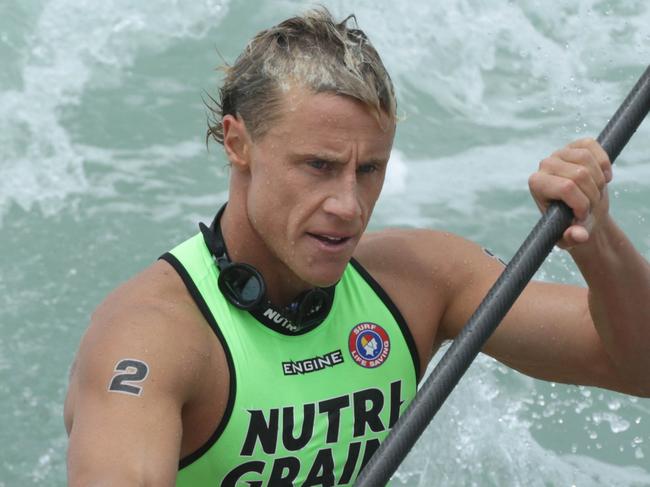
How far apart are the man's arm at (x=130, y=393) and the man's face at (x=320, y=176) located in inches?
9.4

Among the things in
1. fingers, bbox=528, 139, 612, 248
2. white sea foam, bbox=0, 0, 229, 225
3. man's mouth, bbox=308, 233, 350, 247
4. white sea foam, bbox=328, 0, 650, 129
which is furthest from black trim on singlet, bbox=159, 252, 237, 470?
white sea foam, bbox=328, 0, 650, 129

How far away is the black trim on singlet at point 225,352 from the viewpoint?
7.94 ft

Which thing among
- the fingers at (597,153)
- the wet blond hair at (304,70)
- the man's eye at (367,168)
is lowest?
the man's eye at (367,168)

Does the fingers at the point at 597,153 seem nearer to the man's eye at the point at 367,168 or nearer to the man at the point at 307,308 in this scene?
the man at the point at 307,308

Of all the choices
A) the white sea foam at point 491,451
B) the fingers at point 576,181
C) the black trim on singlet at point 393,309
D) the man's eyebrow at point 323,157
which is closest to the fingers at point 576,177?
the fingers at point 576,181

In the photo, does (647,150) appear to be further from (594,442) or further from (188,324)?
(188,324)

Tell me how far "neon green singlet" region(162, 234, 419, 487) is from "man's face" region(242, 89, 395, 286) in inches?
6.5

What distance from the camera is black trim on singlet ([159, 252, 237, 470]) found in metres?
2.42

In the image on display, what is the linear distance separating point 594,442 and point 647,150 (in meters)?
1.59

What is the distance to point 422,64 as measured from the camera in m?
6.33

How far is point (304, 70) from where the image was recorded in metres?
2.41

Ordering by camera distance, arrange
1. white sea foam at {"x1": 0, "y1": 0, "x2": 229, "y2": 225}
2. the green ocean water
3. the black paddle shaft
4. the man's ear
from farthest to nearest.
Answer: white sea foam at {"x1": 0, "y1": 0, "x2": 229, "y2": 225} < the green ocean water < the man's ear < the black paddle shaft

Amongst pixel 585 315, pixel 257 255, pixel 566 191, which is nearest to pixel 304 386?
pixel 257 255

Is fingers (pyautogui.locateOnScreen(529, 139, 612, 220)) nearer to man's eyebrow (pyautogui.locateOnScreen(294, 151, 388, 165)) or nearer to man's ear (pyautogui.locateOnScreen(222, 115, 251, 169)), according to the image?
man's eyebrow (pyautogui.locateOnScreen(294, 151, 388, 165))
